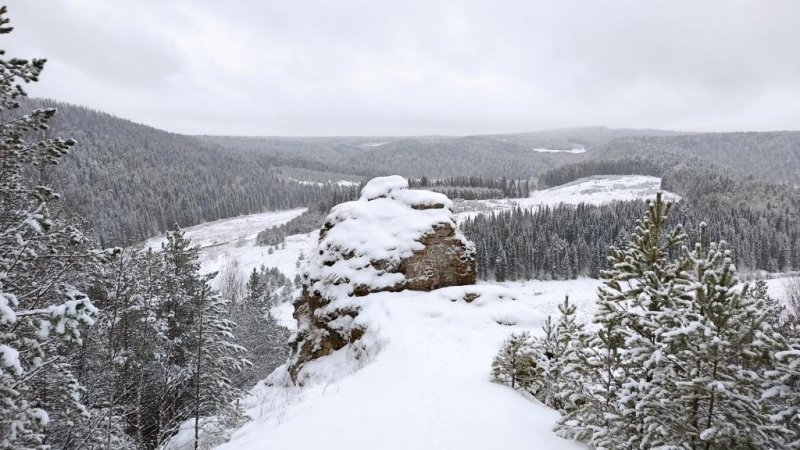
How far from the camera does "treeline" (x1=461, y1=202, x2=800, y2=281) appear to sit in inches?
3327

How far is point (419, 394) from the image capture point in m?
11.2

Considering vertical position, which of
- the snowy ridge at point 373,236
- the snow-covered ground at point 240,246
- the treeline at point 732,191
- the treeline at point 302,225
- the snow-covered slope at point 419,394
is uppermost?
the snowy ridge at point 373,236

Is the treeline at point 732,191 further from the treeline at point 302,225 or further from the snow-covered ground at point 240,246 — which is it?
the snow-covered ground at point 240,246

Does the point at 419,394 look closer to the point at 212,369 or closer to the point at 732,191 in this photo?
the point at 212,369

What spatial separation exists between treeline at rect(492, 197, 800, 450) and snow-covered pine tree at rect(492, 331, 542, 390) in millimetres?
3789

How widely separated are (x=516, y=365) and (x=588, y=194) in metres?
158

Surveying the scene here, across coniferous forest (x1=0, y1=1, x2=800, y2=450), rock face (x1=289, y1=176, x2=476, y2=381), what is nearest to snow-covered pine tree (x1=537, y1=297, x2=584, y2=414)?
coniferous forest (x1=0, y1=1, x2=800, y2=450)

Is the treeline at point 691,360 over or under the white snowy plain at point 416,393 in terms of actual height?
over

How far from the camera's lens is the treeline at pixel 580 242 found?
84.5 meters

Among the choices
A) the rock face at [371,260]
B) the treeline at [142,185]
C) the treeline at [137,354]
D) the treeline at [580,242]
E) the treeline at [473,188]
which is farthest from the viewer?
the treeline at [473,188]

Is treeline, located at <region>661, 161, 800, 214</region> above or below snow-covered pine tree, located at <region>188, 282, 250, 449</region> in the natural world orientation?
below

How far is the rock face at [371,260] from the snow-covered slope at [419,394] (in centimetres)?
87

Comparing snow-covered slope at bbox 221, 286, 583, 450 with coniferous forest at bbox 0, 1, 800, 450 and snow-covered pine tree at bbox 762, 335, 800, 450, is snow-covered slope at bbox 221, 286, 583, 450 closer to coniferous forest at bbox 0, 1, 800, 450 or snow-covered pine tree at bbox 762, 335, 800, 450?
coniferous forest at bbox 0, 1, 800, 450

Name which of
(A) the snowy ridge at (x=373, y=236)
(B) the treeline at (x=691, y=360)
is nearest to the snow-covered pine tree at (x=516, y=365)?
(B) the treeline at (x=691, y=360)
